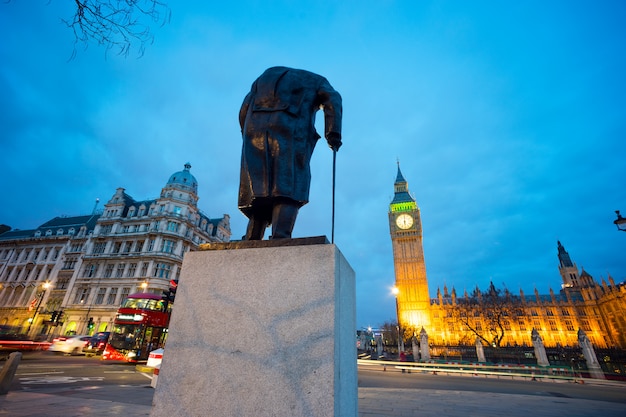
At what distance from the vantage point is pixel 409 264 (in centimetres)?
7506

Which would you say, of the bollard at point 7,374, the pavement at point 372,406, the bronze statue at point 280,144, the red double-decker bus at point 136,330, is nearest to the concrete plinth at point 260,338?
the bronze statue at point 280,144

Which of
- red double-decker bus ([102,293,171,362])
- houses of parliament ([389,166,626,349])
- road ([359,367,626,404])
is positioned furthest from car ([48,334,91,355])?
houses of parliament ([389,166,626,349])

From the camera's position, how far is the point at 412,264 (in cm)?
7481

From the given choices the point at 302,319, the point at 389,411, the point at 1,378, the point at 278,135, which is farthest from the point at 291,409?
the point at 1,378

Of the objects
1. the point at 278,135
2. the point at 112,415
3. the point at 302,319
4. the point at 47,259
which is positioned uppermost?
the point at 47,259

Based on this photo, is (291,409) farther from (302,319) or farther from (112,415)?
(112,415)

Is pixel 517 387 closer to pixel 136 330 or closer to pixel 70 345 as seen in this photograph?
pixel 136 330

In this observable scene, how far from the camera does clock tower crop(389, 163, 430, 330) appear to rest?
69.7m

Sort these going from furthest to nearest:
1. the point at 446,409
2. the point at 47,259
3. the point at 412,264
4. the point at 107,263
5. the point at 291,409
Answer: the point at 412,264, the point at 47,259, the point at 107,263, the point at 446,409, the point at 291,409

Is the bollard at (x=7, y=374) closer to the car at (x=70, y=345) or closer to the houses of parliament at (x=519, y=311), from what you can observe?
the car at (x=70, y=345)

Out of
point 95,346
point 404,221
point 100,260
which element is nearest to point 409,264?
point 404,221

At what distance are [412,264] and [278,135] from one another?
78.2m

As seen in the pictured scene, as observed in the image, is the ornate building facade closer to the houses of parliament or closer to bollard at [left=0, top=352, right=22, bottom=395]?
bollard at [left=0, top=352, right=22, bottom=395]

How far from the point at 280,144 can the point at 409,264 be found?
78.2 meters
